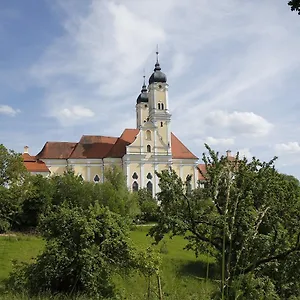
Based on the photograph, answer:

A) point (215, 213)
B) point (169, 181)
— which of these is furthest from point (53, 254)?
point (215, 213)

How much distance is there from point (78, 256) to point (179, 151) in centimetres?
4838

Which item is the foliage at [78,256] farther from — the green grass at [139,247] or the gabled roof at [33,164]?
the gabled roof at [33,164]

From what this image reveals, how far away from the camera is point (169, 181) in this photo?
14508 mm

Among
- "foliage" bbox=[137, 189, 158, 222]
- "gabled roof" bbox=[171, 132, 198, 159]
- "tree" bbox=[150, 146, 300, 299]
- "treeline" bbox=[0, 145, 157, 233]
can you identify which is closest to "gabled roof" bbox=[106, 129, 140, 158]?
"gabled roof" bbox=[171, 132, 198, 159]

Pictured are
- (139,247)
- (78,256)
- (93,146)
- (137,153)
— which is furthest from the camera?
(93,146)

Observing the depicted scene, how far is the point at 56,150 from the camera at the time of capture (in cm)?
6188

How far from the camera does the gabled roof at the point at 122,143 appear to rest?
60.2 m

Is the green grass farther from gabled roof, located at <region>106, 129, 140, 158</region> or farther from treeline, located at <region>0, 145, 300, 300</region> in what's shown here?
gabled roof, located at <region>106, 129, 140, 158</region>

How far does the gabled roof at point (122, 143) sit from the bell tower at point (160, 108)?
3.48 meters

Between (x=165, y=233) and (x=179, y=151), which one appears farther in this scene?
(x=179, y=151)

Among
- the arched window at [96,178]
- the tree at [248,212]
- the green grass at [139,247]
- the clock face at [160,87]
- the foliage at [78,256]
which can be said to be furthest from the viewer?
the clock face at [160,87]

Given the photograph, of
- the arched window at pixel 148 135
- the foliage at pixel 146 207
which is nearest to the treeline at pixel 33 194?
the foliage at pixel 146 207

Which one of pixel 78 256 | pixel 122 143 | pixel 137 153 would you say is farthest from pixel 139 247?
pixel 122 143

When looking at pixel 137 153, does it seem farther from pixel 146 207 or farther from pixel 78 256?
pixel 78 256
